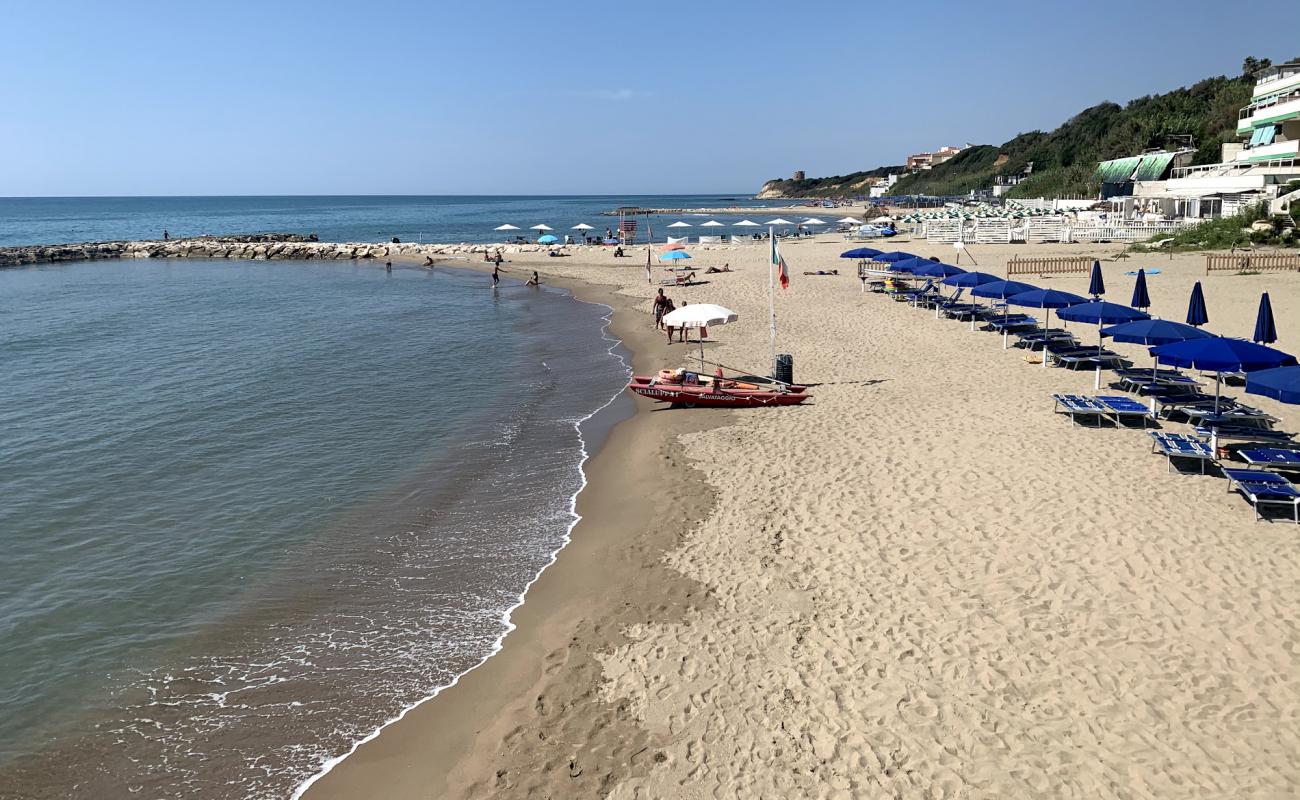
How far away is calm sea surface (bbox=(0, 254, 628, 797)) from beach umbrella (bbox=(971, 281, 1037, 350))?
1054cm

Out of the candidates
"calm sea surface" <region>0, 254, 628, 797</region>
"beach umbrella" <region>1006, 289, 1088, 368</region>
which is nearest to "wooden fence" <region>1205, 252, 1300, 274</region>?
"beach umbrella" <region>1006, 289, 1088, 368</region>

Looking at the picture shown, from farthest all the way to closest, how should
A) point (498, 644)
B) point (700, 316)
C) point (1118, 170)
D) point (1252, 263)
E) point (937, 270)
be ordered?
point (1118, 170) → point (1252, 263) → point (937, 270) → point (700, 316) → point (498, 644)

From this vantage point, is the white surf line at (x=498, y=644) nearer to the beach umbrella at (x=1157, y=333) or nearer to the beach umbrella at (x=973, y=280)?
the beach umbrella at (x=1157, y=333)

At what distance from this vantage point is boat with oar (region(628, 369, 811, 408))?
55.5 ft

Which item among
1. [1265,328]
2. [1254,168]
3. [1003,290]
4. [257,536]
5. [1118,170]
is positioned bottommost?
[257,536]

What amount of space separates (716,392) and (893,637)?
9.58 meters

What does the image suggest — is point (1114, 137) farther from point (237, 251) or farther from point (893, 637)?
point (893, 637)

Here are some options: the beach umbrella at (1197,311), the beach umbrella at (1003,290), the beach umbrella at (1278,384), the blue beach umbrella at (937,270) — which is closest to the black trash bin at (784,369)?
the beach umbrella at (1003,290)

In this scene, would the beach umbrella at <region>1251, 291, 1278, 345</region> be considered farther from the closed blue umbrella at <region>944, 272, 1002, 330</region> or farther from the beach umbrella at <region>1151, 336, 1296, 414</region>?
the closed blue umbrella at <region>944, 272, 1002, 330</region>

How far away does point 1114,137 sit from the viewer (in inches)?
3634

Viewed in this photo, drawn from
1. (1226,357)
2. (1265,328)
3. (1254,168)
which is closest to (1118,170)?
(1254,168)

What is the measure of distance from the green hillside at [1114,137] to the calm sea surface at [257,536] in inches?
2712

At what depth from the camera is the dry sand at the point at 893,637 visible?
252 inches

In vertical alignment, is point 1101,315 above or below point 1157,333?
above
